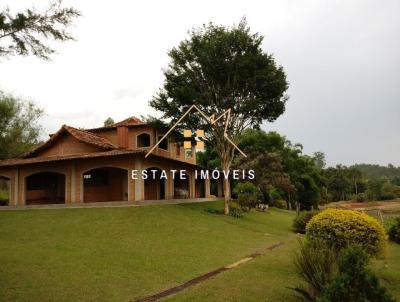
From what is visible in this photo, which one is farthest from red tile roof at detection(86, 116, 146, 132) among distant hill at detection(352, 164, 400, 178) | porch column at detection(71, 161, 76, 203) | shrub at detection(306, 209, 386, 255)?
distant hill at detection(352, 164, 400, 178)

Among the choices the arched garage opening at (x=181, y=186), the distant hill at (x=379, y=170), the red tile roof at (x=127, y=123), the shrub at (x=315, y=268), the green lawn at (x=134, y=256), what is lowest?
the green lawn at (x=134, y=256)

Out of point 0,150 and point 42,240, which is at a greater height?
point 0,150

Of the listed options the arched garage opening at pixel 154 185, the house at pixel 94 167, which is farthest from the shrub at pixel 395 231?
the arched garage opening at pixel 154 185

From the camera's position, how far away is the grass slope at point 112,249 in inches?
357

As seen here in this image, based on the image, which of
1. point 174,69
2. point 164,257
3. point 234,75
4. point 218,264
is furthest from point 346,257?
point 174,69

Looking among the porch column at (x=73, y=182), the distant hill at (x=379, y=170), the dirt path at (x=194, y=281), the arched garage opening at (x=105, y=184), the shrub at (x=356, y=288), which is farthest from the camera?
the distant hill at (x=379, y=170)

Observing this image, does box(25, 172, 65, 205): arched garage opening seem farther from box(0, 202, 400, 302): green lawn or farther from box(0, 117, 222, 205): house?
box(0, 202, 400, 302): green lawn

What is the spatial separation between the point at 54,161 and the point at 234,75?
43.0 feet

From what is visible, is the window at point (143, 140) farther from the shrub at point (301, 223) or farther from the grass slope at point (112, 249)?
the shrub at point (301, 223)

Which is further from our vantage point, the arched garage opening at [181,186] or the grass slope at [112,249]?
the arched garage opening at [181,186]

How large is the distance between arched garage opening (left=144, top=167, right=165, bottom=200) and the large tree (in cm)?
571

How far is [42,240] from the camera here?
50.8 ft

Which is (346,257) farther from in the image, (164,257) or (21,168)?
(21,168)

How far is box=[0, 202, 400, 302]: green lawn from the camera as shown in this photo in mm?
8703
